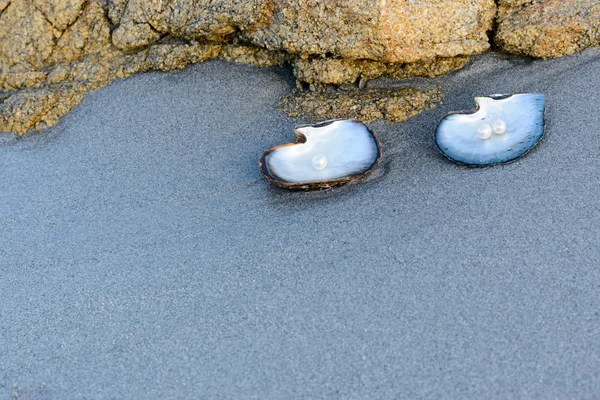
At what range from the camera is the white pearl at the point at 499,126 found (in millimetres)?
2914

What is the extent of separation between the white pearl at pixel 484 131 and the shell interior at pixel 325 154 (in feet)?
1.59

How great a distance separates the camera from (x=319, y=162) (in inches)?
115

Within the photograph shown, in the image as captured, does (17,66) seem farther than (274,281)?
Yes

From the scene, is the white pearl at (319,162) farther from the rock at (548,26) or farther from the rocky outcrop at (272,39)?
the rock at (548,26)

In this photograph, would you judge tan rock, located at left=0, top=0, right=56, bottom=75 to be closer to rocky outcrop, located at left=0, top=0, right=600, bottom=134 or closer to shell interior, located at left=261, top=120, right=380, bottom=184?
rocky outcrop, located at left=0, top=0, right=600, bottom=134

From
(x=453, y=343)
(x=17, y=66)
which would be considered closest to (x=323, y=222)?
(x=453, y=343)

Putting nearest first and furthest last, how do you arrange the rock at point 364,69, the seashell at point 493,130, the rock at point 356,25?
the seashell at point 493,130 < the rock at point 356,25 < the rock at point 364,69

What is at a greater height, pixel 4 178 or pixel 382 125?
pixel 382 125

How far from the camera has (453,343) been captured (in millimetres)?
2275

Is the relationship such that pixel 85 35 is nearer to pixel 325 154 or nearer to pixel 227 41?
pixel 227 41

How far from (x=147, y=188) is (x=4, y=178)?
34.3 inches

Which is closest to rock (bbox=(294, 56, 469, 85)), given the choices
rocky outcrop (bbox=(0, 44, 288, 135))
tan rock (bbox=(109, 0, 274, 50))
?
rocky outcrop (bbox=(0, 44, 288, 135))

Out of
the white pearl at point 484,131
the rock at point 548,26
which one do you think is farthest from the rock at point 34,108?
the rock at point 548,26

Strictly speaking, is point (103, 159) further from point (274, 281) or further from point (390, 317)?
point (390, 317)
